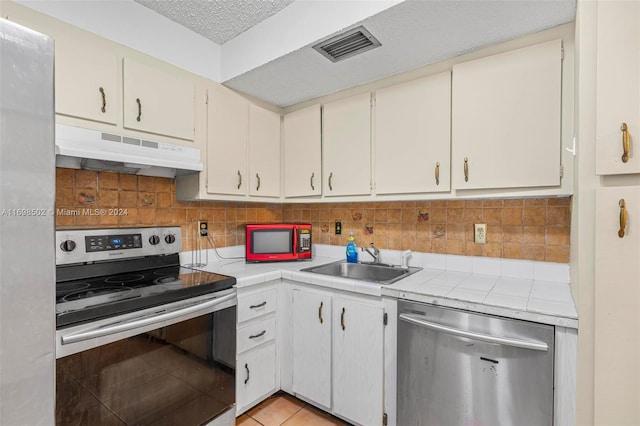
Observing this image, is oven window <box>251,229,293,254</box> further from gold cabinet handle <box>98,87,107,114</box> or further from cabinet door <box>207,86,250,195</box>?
gold cabinet handle <box>98,87,107,114</box>

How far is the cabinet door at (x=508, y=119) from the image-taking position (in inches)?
54.8

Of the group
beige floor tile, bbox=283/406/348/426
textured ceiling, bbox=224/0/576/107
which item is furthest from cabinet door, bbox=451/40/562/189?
beige floor tile, bbox=283/406/348/426

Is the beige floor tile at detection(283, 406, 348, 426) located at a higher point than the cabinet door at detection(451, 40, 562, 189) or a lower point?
lower

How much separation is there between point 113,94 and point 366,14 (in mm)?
1308

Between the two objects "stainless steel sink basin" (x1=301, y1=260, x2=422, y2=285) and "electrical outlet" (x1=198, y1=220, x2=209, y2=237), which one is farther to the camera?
"electrical outlet" (x1=198, y1=220, x2=209, y2=237)

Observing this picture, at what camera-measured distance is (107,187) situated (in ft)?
5.78

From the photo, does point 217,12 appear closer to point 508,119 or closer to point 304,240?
point 304,240

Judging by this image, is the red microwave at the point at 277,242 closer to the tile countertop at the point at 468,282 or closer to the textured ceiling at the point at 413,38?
the tile countertop at the point at 468,282

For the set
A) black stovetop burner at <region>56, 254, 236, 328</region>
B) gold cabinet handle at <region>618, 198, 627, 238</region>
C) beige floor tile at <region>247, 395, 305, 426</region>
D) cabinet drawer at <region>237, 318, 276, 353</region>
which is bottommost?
beige floor tile at <region>247, 395, 305, 426</region>

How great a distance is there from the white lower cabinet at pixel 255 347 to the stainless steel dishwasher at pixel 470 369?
32.2 inches

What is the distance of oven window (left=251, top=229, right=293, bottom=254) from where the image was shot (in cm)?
226

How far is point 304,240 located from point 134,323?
133 centimetres

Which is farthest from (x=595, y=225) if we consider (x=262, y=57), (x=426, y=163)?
(x=262, y=57)

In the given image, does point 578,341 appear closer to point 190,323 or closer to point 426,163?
point 426,163
